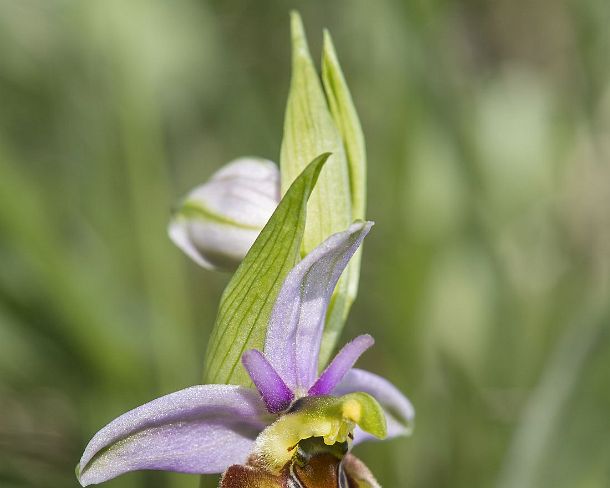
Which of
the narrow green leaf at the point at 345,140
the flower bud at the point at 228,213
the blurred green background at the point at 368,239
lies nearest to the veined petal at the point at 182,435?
the narrow green leaf at the point at 345,140

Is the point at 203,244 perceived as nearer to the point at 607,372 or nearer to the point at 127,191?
the point at 607,372

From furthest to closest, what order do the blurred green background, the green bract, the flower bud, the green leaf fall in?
the blurred green background → the flower bud → the green bract → the green leaf

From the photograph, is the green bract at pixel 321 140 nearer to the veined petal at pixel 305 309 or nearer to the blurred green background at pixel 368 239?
the veined petal at pixel 305 309

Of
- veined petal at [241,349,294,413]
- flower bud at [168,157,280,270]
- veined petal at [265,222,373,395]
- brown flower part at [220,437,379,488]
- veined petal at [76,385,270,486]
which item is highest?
flower bud at [168,157,280,270]

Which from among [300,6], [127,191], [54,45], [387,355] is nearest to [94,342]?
[127,191]

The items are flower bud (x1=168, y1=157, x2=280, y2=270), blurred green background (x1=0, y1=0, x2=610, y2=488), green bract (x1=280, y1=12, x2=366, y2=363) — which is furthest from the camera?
blurred green background (x1=0, y1=0, x2=610, y2=488)

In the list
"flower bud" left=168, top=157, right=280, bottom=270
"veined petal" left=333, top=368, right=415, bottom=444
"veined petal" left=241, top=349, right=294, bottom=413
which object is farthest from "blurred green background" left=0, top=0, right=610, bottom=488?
"veined petal" left=241, top=349, right=294, bottom=413

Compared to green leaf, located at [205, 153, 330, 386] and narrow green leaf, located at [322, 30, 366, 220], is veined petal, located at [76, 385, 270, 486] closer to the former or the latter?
green leaf, located at [205, 153, 330, 386]
